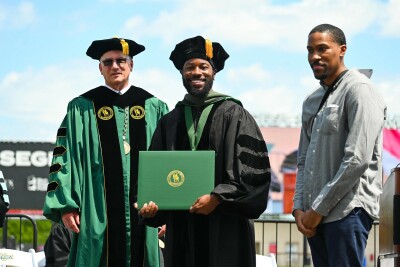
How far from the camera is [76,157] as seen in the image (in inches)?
285

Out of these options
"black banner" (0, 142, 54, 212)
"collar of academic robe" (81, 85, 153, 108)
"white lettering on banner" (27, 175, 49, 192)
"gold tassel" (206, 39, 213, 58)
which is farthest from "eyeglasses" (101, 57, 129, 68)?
"white lettering on banner" (27, 175, 49, 192)

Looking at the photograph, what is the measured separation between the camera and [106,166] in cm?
727

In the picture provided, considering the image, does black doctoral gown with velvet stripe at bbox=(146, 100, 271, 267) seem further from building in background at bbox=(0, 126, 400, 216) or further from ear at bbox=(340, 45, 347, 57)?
building in background at bbox=(0, 126, 400, 216)

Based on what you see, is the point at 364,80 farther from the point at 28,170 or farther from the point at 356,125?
the point at 28,170

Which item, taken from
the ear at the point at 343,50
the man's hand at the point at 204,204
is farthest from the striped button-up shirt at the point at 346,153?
the man's hand at the point at 204,204

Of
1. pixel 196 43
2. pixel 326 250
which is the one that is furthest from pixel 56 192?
pixel 326 250

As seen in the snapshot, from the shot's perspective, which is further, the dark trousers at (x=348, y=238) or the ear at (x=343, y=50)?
the ear at (x=343, y=50)

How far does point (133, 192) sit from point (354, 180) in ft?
6.13

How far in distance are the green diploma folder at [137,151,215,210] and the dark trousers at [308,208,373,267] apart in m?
0.85

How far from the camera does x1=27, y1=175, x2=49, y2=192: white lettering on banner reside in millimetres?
44344

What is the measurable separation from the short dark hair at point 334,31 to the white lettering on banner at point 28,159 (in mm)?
40863

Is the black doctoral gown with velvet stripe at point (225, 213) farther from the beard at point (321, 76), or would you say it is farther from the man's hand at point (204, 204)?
the beard at point (321, 76)

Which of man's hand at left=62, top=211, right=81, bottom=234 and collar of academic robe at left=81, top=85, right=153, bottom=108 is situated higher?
collar of academic robe at left=81, top=85, right=153, bottom=108

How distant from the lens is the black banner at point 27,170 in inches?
1700
